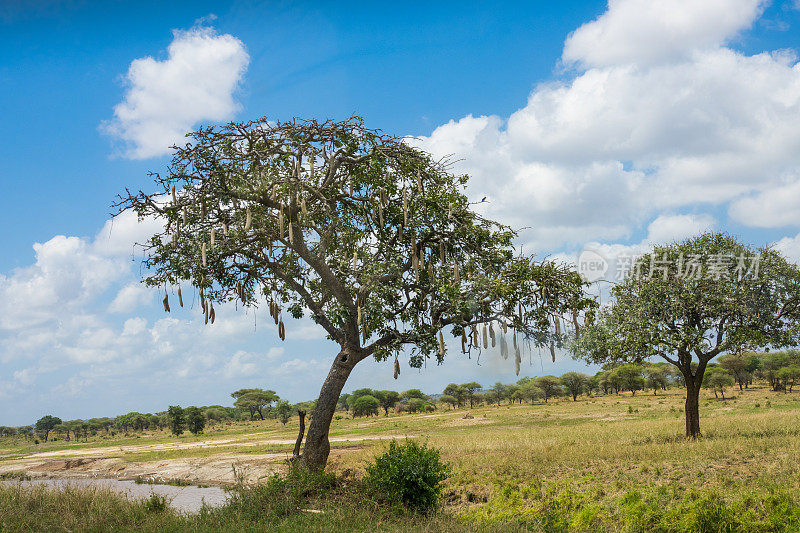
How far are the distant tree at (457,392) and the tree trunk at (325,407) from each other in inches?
4027

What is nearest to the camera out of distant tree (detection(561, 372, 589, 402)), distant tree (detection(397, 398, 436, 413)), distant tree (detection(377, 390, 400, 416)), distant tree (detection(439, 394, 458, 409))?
distant tree (detection(561, 372, 589, 402))

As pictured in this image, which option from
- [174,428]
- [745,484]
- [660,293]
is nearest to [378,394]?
[174,428]

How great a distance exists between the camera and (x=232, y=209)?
2134 centimetres

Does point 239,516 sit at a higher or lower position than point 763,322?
lower

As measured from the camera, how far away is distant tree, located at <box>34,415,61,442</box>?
12675cm

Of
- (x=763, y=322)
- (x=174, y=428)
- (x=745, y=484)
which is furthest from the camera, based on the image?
(x=174, y=428)

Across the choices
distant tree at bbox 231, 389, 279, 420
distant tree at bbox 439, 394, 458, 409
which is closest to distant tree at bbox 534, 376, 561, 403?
distant tree at bbox 439, 394, 458, 409

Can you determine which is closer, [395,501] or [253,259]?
[395,501]

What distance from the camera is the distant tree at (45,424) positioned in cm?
12675

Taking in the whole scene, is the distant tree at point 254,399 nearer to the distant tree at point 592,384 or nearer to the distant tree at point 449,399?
the distant tree at point 449,399

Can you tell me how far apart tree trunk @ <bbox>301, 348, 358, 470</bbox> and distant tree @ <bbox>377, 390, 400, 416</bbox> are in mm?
102783

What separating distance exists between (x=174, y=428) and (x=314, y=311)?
77.2 m

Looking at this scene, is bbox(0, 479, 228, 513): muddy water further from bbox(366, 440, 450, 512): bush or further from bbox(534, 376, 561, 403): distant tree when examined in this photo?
bbox(534, 376, 561, 403): distant tree

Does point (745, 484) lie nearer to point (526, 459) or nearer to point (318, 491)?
point (526, 459)
